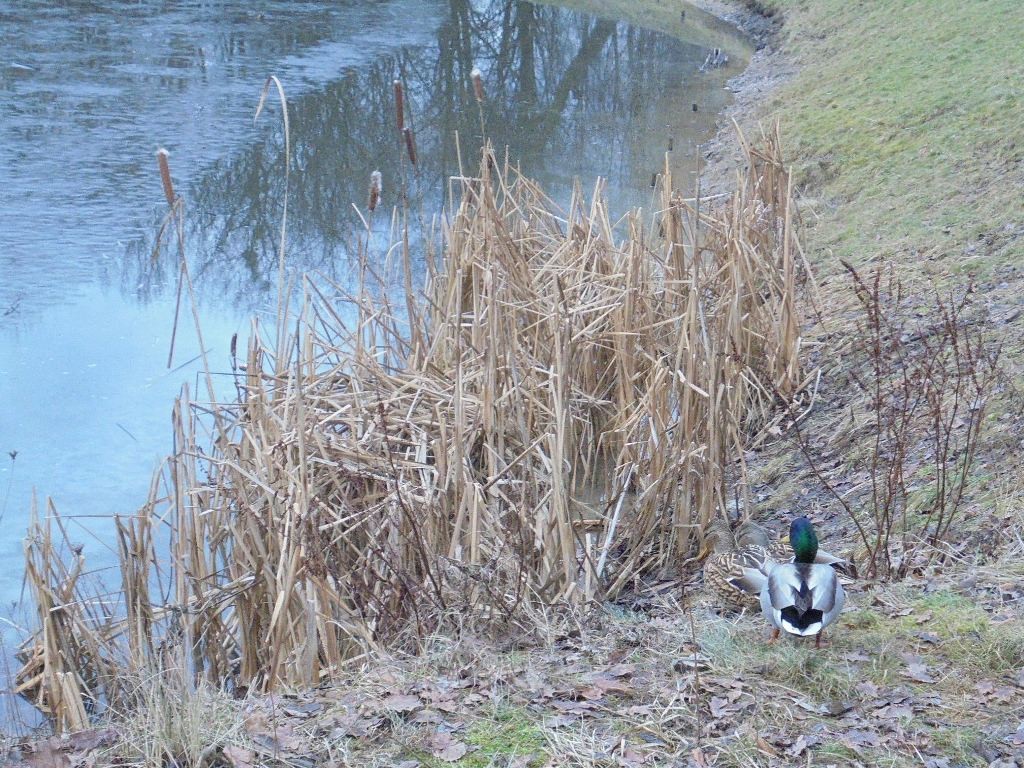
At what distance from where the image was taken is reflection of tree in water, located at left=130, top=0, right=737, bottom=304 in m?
9.04

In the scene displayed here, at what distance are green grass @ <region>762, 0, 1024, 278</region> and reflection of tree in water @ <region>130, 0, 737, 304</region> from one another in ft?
5.44

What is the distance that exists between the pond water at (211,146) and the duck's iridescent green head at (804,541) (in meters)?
2.62

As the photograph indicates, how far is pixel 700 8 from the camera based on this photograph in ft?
63.8

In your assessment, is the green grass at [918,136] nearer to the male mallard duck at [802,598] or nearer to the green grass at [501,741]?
the male mallard duck at [802,598]

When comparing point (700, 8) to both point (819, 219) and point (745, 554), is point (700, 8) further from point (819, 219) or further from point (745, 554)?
point (745, 554)

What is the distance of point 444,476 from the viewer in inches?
169

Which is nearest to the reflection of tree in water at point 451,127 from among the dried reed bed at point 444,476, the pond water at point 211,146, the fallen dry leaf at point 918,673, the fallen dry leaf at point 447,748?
the pond water at point 211,146

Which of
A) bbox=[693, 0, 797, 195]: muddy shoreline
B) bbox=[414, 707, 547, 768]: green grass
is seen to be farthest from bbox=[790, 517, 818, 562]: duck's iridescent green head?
bbox=[693, 0, 797, 195]: muddy shoreline

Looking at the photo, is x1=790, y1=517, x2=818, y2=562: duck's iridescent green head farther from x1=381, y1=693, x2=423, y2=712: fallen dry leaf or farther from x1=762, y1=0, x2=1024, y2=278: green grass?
Answer: x1=762, y1=0, x2=1024, y2=278: green grass

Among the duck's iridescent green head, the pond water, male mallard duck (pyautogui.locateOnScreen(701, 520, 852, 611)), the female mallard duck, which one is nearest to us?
the duck's iridescent green head

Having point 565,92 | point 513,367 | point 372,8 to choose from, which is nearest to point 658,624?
point 513,367

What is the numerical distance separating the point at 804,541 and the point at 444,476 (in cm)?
142

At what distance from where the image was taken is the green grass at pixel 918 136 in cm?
697

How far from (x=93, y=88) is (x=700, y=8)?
35.7 feet
